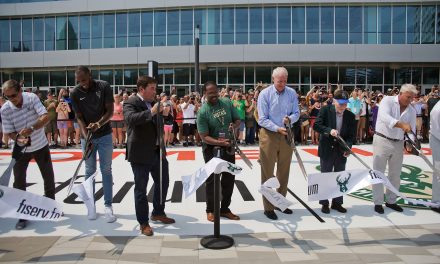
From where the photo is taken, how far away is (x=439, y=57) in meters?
25.9

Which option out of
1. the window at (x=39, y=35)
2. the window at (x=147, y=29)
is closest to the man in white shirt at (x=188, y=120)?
the window at (x=147, y=29)

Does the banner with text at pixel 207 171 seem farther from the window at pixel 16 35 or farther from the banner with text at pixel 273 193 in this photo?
the window at pixel 16 35

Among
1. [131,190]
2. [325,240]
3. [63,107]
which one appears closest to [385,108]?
[325,240]

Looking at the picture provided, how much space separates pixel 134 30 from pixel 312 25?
13.3 m

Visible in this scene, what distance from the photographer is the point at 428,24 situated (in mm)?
26312

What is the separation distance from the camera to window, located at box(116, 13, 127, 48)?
28.1 meters

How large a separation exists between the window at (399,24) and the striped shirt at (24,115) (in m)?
26.9

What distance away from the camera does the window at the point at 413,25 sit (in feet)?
86.0

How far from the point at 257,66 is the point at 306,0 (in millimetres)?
5758

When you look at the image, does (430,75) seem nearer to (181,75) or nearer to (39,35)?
(181,75)

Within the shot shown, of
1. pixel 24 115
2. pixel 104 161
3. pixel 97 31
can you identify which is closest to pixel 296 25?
pixel 97 31

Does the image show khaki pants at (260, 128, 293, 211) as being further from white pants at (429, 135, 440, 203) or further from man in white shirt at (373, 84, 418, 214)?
white pants at (429, 135, 440, 203)

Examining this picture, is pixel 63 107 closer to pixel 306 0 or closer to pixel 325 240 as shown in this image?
pixel 325 240

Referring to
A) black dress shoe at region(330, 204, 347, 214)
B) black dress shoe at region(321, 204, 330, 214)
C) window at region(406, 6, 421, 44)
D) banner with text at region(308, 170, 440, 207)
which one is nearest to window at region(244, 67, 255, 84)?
window at region(406, 6, 421, 44)
